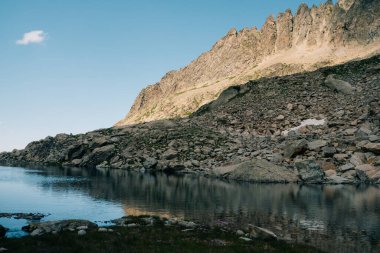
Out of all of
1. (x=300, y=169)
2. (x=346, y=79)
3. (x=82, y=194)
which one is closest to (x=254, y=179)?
(x=300, y=169)

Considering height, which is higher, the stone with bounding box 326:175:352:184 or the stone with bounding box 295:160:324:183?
the stone with bounding box 295:160:324:183

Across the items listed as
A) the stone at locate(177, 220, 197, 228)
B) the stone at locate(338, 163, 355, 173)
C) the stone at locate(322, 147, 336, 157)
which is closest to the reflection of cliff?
the stone at locate(177, 220, 197, 228)

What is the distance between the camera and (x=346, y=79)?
4875 inches

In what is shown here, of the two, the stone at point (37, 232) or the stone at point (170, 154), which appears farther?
the stone at point (170, 154)

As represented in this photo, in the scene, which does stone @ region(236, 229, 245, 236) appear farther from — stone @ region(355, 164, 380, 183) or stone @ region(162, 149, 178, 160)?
stone @ region(162, 149, 178, 160)

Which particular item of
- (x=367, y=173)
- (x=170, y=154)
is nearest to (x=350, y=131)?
(x=367, y=173)

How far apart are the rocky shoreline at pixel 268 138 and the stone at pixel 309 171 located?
19cm

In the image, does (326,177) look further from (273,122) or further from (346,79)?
(346,79)

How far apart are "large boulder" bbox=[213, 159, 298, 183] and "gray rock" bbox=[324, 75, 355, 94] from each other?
47040 mm

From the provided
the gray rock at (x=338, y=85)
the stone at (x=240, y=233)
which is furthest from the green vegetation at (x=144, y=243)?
the gray rock at (x=338, y=85)

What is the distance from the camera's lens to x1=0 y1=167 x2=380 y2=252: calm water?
114 ft

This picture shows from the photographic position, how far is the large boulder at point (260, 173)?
78750 millimetres

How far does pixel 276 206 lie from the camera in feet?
160

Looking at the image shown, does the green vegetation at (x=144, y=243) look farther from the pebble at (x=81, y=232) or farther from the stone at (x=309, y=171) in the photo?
the stone at (x=309, y=171)
